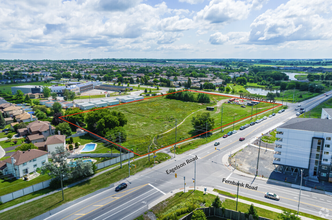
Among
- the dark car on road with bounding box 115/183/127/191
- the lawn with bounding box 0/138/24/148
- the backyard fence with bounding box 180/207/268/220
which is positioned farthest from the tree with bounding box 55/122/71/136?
the backyard fence with bounding box 180/207/268/220

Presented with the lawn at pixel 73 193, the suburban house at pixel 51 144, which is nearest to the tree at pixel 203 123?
the lawn at pixel 73 193

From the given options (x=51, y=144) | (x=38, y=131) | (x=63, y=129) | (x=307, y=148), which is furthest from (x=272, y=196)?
(x=38, y=131)

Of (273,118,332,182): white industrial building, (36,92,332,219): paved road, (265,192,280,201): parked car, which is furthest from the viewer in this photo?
(273,118,332,182): white industrial building

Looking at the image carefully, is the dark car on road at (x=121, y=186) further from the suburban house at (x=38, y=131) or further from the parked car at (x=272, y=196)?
the suburban house at (x=38, y=131)

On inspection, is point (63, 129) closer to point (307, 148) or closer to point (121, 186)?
point (121, 186)

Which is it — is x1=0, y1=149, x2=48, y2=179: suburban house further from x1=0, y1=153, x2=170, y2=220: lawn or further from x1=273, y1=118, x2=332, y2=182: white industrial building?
x1=273, y1=118, x2=332, y2=182: white industrial building

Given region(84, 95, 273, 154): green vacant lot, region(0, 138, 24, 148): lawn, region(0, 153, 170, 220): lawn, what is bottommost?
region(0, 153, 170, 220): lawn

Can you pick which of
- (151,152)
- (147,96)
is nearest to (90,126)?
(151,152)
